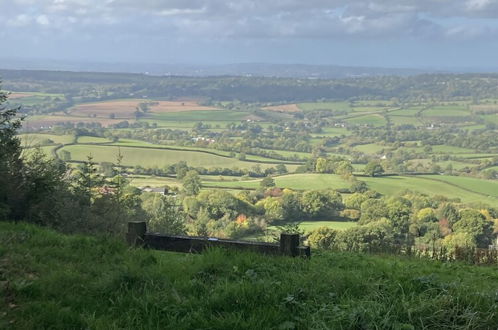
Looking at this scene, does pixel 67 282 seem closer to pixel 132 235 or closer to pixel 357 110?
pixel 132 235

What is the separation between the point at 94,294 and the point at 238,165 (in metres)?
60.5

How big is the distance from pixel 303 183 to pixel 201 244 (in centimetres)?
4555

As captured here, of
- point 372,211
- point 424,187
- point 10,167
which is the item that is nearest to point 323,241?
point 10,167

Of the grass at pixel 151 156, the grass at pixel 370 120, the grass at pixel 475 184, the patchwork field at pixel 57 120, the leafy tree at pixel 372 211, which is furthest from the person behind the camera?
the grass at pixel 370 120

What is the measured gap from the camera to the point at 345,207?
128 ft

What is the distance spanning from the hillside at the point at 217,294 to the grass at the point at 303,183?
43.1 meters

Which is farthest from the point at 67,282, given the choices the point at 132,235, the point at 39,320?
the point at 132,235

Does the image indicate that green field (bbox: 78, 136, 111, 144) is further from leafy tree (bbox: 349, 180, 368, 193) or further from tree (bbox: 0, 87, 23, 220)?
tree (bbox: 0, 87, 23, 220)

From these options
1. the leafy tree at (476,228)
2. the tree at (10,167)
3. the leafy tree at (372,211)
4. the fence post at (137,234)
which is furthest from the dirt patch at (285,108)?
the fence post at (137,234)

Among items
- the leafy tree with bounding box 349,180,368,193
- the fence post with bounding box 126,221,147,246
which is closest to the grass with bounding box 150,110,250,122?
the leafy tree with bounding box 349,180,368,193

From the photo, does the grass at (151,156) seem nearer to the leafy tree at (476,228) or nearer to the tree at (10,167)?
the leafy tree at (476,228)

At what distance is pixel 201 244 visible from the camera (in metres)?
6.71

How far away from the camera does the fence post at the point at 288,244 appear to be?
21.0 feet

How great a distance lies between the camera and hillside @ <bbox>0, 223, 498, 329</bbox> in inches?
177
